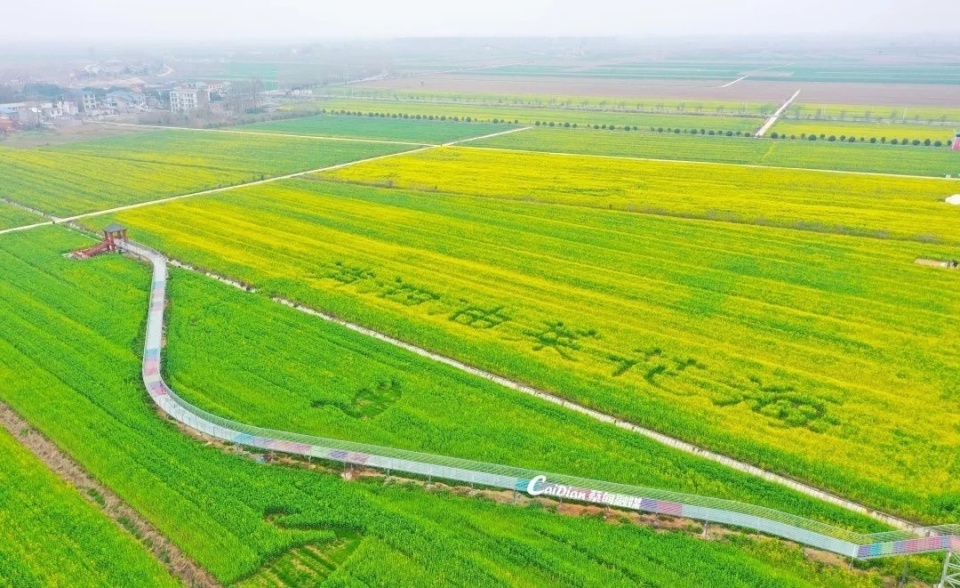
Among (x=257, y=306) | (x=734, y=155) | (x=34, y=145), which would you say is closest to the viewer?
(x=257, y=306)

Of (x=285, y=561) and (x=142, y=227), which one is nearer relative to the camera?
(x=285, y=561)

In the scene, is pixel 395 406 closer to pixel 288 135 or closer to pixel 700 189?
pixel 700 189

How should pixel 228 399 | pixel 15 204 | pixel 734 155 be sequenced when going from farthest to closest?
1. pixel 734 155
2. pixel 15 204
3. pixel 228 399

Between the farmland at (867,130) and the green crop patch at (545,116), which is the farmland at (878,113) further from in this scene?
the green crop patch at (545,116)

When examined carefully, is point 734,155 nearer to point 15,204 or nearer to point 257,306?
point 257,306

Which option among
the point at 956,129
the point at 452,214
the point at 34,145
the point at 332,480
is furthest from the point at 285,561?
the point at 956,129

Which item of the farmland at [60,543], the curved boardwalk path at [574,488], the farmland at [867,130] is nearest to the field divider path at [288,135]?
the farmland at [867,130]

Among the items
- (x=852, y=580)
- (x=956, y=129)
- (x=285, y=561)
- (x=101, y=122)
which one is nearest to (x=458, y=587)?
(x=285, y=561)

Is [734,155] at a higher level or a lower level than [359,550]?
higher
